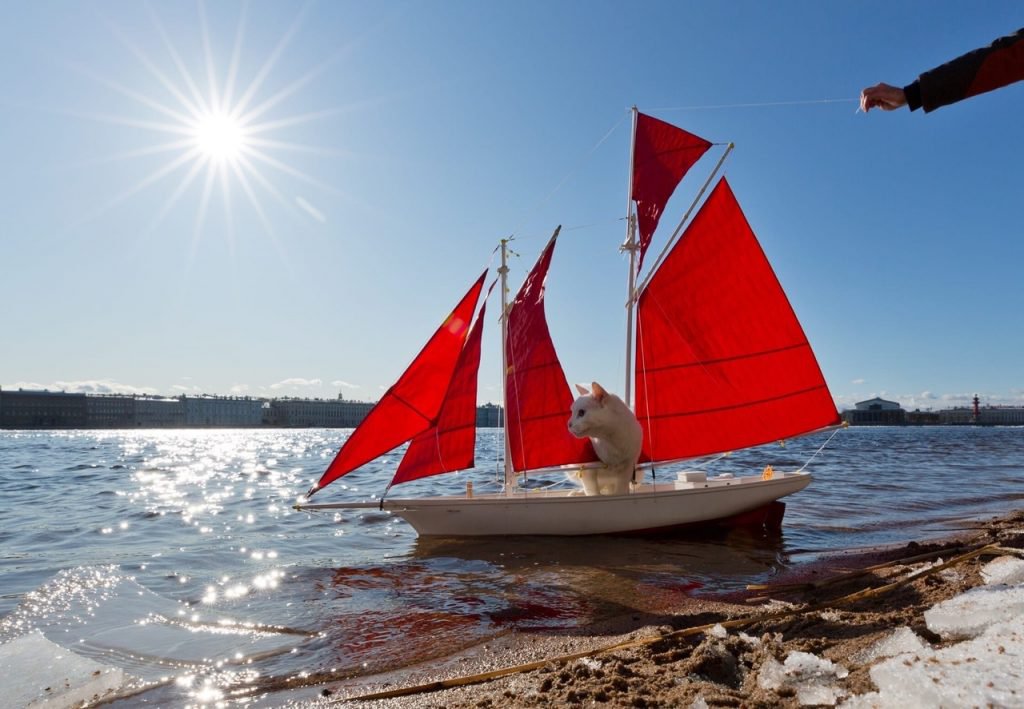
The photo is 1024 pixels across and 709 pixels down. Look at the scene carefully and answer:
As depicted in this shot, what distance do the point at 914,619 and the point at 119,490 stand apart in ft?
84.5

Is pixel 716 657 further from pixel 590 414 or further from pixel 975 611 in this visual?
pixel 590 414

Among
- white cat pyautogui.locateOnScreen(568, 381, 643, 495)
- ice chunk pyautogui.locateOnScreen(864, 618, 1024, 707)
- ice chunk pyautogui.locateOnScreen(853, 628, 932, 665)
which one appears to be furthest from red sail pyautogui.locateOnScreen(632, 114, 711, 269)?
ice chunk pyautogui.locateOnScreen(864, 618, 1024, 707)

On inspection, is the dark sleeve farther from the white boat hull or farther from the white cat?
the white boat hull

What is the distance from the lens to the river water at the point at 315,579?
6.22 m

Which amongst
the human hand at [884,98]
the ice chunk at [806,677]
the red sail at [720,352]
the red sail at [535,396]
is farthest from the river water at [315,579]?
the human hand at [884,98]

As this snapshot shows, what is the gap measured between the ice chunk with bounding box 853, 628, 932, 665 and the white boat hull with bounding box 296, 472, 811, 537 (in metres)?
7.96

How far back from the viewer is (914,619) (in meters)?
4.20

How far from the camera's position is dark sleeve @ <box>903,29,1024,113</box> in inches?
97.7

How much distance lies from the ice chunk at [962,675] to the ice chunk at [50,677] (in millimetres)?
5944

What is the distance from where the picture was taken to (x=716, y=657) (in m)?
3.98

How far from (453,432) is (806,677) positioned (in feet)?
31.1

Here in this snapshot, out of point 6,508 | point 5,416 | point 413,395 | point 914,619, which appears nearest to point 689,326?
point 413,395

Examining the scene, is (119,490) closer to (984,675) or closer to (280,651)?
(280,651)

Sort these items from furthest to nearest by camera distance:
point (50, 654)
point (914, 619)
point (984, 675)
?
point (50, 654) → point (914, 619) → point (984, 675)
